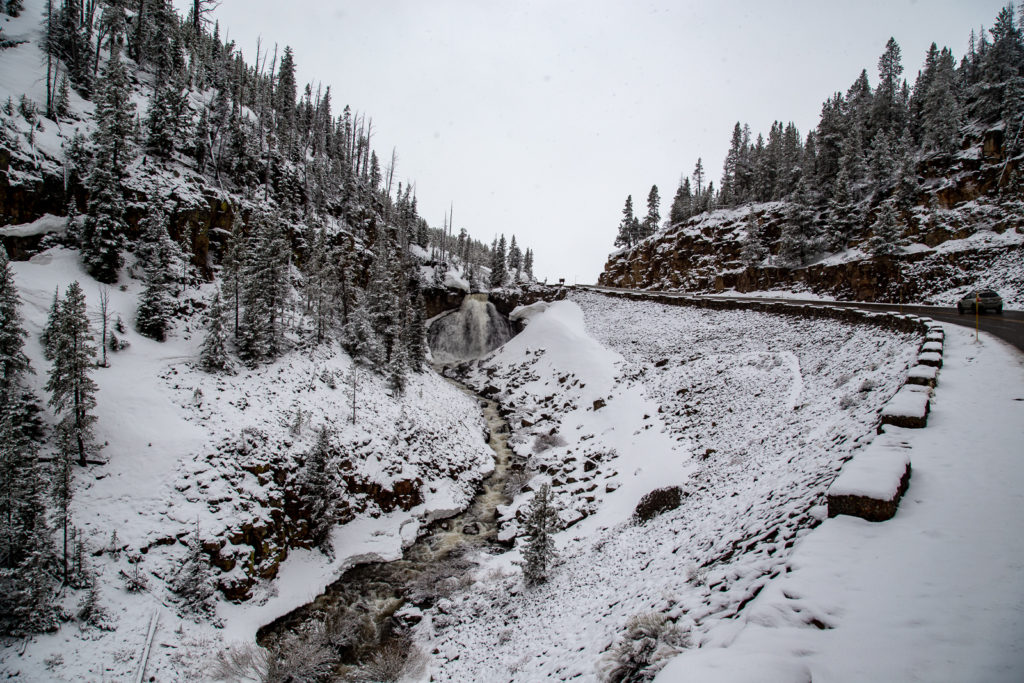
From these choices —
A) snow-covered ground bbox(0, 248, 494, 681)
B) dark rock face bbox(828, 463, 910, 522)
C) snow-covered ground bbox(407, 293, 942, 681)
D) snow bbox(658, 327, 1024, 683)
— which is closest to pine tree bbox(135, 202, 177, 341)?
snow-covered ground bbox(0, 248, 494, 681)

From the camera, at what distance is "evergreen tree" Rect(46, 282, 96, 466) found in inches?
647

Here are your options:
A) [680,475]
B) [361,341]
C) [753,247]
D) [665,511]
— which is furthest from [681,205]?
[665,511]

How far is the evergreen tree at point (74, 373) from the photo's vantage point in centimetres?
1642

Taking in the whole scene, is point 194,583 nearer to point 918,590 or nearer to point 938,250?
point 918,590

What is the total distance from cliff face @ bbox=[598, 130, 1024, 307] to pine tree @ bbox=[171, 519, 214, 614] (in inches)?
1840

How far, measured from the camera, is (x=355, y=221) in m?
55.8

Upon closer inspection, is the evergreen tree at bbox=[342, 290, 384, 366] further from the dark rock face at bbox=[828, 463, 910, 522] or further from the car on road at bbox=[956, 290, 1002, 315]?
the car on road at bbox=[956, 290, 1002, 315]

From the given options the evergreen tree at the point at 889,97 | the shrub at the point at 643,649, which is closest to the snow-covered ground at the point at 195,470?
the shrub at the point at 643,649

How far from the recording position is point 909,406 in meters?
9.23

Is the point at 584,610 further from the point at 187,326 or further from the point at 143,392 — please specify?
the point at 187,326

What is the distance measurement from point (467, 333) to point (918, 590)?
55.5m

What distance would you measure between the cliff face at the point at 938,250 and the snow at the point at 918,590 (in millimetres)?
31741

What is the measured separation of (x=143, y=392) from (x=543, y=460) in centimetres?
2264

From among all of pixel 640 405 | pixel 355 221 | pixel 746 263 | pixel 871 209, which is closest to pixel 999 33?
pixel 871 209
